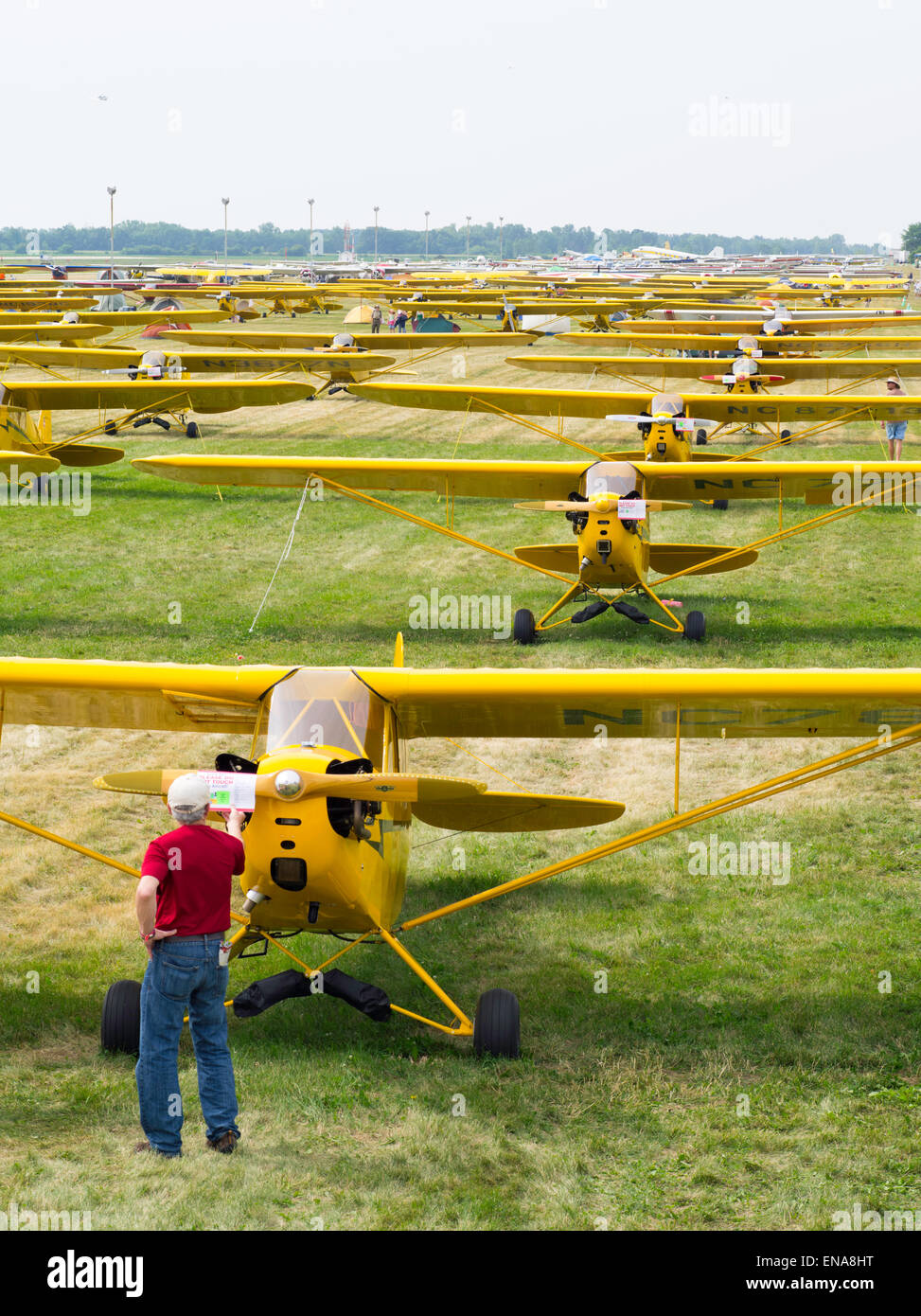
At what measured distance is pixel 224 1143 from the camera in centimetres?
614

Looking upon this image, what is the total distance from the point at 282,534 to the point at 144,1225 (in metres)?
16.0

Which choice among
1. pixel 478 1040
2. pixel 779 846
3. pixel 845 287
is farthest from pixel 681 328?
pixel 845 287

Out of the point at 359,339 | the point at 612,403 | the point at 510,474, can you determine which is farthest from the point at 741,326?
the point at 510,474

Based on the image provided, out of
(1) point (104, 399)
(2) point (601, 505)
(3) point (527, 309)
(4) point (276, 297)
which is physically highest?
(4) point (276, 297)

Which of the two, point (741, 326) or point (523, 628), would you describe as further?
point (741, 326)

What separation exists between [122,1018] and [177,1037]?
128cm

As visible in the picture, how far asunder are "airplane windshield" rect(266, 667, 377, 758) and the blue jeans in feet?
4.55

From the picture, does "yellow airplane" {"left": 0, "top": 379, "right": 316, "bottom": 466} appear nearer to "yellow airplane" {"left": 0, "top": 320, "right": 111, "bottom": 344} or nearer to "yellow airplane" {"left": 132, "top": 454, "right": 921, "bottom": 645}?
"yellow airplane" {"left": 132, "top": 454, "right": 921, "bottom": 645}

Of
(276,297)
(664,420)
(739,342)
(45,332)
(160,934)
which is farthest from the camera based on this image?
(276,297)

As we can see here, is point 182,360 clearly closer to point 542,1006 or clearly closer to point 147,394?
point 147,394

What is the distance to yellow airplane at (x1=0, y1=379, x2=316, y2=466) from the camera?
2144cm

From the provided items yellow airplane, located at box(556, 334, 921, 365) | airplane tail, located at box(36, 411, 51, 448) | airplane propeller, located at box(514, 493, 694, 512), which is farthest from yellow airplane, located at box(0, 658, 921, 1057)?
yellow airplane, located at box(556, 334, 921, 365)

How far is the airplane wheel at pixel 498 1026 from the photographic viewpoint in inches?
281

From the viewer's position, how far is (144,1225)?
554 cm
